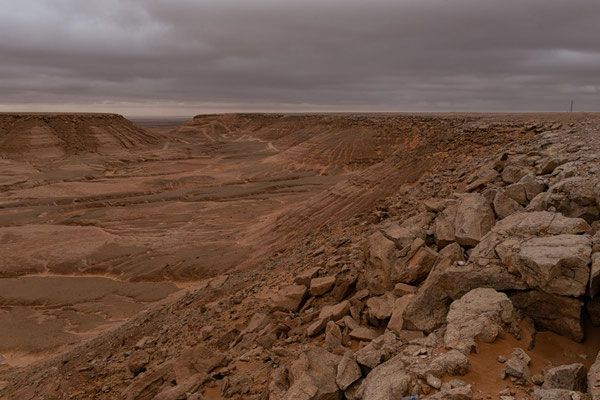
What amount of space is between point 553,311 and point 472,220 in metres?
2.53

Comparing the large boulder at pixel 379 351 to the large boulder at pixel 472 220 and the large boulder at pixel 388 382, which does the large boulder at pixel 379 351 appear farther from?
the large boulder at pixel 472 220

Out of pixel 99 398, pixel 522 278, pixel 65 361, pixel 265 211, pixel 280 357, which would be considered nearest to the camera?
pixel 522 278

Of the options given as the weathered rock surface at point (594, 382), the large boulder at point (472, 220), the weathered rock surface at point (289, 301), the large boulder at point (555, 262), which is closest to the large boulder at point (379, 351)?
the large boulder at point (555, 262)

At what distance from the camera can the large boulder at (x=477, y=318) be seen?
4.80 metres

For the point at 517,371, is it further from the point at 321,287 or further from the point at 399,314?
the point at 321,287

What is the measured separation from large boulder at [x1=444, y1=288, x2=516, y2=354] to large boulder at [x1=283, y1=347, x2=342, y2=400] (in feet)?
5.34

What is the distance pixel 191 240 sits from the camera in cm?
2486

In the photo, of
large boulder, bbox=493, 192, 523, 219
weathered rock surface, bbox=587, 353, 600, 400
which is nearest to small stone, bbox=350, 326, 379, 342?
weathered rock surface, bbox=587, 353, 600, 400

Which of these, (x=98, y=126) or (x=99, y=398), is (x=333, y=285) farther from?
(x=98, y=126)

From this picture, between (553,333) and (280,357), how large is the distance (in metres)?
4.13

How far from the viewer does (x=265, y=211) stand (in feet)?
99.6

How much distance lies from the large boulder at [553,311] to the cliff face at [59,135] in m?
72.1

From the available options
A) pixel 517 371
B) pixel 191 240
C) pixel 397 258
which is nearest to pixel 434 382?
pixel 517 371

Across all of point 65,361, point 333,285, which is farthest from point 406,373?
point 65,361
